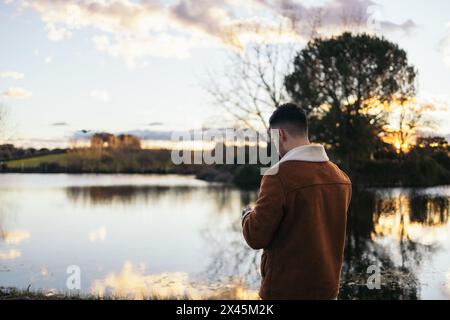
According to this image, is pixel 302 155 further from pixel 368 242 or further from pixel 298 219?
pixel 368 242

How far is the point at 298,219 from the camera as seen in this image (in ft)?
8.68

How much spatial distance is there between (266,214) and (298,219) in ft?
0.58

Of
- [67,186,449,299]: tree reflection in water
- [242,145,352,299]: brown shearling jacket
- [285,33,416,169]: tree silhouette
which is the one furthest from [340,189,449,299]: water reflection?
[242,145,352,299]: brown shearling jacket

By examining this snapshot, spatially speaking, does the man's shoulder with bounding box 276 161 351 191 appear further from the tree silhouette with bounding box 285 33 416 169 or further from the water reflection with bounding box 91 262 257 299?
the tree silhouette with bounding box 285 33 416 169

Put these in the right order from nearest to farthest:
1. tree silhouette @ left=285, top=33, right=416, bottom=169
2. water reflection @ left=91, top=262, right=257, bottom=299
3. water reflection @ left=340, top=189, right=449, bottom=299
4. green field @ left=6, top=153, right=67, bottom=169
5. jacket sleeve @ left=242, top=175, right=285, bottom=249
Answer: jacket sleeve @ left=242, top=175, right=285, bottom=249
water reflection @ left=91, top=262, right=257, bottom=299
water reflection @ left=340, top=189, right=449, bottom=299
tree silhouette @ left=285, top=33, right=416, bottom=169
green field @ left=6, top=153, right=67, bottom=169

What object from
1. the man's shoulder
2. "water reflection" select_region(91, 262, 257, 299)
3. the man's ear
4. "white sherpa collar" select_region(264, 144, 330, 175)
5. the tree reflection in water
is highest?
the man's ear

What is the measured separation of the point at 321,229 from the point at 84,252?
32.6 ft

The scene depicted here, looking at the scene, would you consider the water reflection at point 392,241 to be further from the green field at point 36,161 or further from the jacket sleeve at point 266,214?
the green field at point 36,161

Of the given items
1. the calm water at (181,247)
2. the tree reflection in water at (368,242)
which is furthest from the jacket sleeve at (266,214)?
the tree reflection in water at (368,242)

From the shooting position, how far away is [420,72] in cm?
2934

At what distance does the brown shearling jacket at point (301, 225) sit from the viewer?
8.63 ft

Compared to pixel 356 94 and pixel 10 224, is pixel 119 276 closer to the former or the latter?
pixel 10 224

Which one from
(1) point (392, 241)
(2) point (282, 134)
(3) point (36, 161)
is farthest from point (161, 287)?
(3) point (36, 161)

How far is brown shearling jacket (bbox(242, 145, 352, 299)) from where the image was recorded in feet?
8.63
